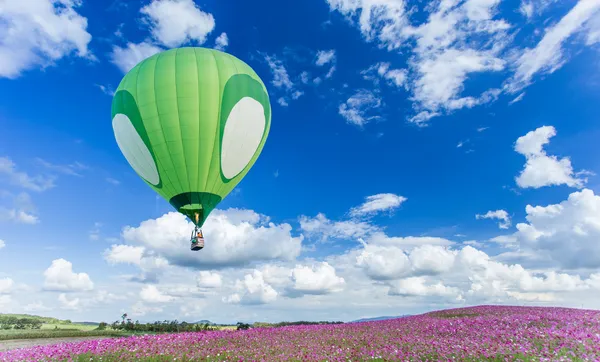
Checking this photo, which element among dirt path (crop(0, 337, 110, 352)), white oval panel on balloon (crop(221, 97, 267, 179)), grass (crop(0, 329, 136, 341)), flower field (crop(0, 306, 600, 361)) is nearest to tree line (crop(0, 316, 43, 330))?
grass (crop(0, 329, 136, 341))

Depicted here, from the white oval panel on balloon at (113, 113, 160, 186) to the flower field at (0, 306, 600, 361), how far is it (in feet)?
27.6

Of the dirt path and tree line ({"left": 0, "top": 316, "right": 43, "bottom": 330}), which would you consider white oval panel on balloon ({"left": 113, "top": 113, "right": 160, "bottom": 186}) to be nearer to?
the dirt path

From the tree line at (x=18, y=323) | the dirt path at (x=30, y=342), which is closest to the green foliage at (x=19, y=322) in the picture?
the tree line at (x=18, y=323)

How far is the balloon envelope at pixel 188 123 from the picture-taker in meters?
18.4

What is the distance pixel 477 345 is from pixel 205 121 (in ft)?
45.7

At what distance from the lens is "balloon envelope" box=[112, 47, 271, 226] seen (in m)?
18.4

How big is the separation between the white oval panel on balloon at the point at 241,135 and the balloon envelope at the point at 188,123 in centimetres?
5

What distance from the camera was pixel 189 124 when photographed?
1830 centimetres

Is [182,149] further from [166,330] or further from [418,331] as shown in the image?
[418,331]

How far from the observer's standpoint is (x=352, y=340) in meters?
14.2

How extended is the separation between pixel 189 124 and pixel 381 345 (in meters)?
12.3

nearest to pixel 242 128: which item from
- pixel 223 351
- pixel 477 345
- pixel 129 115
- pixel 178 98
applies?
pixel 178 98

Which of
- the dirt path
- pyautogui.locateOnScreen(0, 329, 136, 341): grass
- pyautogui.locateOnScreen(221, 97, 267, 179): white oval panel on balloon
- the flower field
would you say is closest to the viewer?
the flower field

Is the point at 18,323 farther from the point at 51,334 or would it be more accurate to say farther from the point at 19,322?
the point at 51,334
